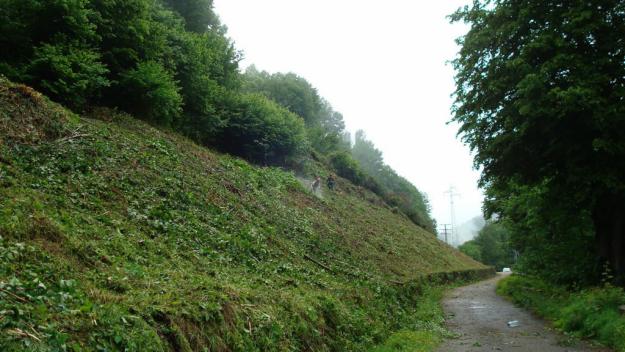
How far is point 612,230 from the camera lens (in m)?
13.7

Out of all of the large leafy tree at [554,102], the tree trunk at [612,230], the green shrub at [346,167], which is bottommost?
the tree trunk at [612,230]

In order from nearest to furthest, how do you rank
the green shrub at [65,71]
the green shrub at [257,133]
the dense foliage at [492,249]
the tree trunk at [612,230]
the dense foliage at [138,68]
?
the green shrub at [65,71]
the dense foliage at [138,68]
the tree trunk at [612,230]
the green shrub at [257,133]
the dense foliage at [492,249]

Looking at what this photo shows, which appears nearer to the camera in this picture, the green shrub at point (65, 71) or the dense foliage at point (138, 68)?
the green shrub at point (65, 71)

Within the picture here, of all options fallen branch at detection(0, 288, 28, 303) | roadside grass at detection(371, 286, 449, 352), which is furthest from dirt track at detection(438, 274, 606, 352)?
fallen branch at detection(0, 288, 28, 303)

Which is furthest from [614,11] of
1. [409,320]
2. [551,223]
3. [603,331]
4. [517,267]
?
[517,267]

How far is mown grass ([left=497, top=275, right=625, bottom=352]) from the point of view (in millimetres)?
9164

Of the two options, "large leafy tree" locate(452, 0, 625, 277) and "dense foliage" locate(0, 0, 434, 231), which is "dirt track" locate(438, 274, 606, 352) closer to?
"large leafy tree" locate(452, 0, 625, 277)

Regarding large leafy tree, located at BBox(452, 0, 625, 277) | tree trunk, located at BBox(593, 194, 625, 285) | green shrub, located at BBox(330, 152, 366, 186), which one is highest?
green shrub, located at BBox(330, 152, 366, 186)

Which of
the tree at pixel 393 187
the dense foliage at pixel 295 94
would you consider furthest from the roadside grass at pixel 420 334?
the dense foliage at pixel 295 94

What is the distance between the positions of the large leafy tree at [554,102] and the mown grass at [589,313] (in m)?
2.02

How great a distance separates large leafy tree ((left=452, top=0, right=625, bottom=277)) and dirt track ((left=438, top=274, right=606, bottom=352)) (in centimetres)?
363

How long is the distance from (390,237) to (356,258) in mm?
10841

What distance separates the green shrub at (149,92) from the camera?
16266 millimetres

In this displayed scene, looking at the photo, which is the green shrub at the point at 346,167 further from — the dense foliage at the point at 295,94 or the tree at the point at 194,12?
the tree at the point at 194,12
